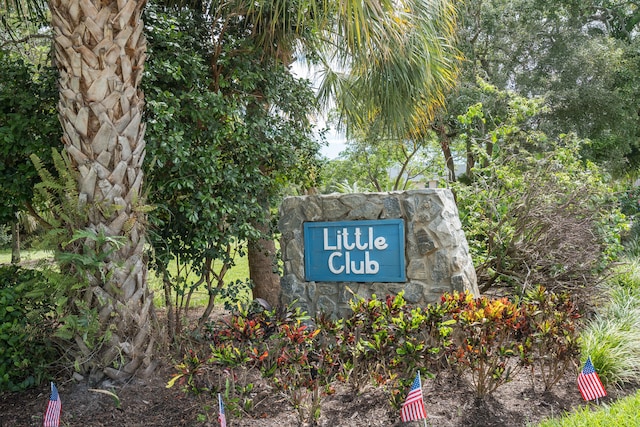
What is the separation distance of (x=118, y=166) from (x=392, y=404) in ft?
9.01

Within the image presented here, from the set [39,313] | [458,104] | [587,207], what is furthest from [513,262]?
[458,104]

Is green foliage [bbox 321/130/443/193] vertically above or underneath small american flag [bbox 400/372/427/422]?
above

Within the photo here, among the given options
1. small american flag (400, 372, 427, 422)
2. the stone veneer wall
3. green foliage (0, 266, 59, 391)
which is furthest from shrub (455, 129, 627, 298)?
green foliage (0, 266, 59, 391)

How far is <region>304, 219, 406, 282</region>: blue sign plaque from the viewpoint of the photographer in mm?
5375

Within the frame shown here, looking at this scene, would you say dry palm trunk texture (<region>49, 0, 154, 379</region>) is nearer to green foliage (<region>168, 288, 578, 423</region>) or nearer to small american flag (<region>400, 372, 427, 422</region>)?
green foliage (<region>168, 288, 578, 423</region>)

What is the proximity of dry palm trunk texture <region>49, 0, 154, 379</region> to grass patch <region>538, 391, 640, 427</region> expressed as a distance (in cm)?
319

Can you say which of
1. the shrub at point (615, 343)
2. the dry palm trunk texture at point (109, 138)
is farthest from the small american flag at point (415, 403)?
the dry palm trunk texture at point (109, 138)

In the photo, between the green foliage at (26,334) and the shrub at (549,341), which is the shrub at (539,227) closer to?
the shrub at (549,341)

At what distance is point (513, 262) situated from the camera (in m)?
6.74

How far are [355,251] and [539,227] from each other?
2634 mm

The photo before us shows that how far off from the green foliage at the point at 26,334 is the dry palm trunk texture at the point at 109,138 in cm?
57

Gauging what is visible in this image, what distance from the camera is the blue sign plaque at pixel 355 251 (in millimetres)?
5375

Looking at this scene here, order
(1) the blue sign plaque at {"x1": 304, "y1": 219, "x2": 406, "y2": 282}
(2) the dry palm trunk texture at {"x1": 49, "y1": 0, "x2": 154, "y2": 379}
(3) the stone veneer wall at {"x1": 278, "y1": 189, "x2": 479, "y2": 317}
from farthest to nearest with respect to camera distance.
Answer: (1) the blue sign plaque at {"x1": 304, "y1": 219, "x2": 406, "y2": 282}
(3) the stone veneer wall at {"x1": 278, "y1": 189, "x2": 479, "y2": 317}
(2) the dry palm trunk texture at {"x1": 49, "y1": 0, "x2": 154, "y2": 379}

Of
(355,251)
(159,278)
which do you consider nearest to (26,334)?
(159,278)
